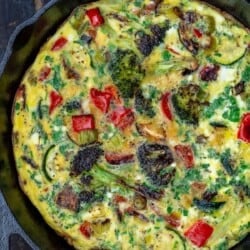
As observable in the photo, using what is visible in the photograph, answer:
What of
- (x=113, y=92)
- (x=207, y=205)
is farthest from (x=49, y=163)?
(x=207, y=205)

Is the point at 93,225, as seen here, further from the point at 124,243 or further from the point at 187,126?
the point at 187,126

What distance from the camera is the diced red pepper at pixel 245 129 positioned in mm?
4254

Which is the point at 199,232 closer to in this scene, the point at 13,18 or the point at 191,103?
the point at 191,103

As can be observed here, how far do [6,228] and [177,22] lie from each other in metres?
1.49

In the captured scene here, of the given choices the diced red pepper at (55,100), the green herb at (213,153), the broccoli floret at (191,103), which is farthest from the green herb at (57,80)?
the green herb at (213,153)

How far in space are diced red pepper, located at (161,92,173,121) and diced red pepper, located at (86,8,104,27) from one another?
541mm

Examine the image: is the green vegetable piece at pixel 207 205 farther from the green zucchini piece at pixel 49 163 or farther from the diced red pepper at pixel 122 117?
the green zucchini piece at pixel 49 163

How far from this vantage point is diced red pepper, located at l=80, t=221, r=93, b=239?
442cm

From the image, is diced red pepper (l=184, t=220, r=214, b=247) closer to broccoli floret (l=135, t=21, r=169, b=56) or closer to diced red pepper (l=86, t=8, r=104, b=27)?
broccoli floret (l=135, t=21, r=169, b=56)

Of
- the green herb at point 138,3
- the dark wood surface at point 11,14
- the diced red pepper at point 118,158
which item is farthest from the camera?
the dark wood surface at point 11,14

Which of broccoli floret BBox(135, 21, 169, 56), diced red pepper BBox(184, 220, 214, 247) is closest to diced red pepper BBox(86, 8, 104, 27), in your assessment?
broccoli floret BBox(135, 21, 169, 56)

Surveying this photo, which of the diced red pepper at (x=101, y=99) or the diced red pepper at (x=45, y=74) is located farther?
the diced red pepper at (x=45, y=74)

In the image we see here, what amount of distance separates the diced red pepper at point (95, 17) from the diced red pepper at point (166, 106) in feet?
1.78

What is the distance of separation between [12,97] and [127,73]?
0.71m
